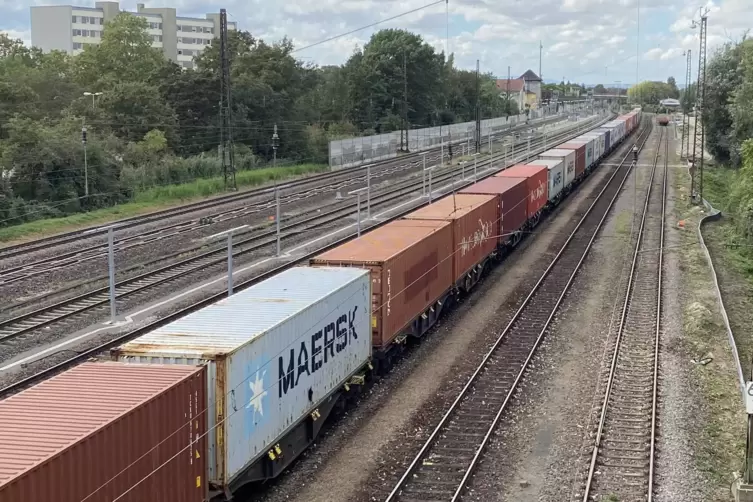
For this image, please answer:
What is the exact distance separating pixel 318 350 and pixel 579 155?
1890 inches

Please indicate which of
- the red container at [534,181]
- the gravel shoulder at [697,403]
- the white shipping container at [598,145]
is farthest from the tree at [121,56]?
the gravel shoulder at [697,403]

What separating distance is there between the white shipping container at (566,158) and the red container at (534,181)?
24.6 feet

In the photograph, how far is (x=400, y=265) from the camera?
61.4 feet

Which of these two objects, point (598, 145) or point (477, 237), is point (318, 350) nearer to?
point (477, 237)

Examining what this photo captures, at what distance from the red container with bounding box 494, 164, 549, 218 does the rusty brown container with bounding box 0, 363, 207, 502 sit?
28.9 metres

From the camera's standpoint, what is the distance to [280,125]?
73.6 metres

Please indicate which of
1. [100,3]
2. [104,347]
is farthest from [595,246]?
[100,3]

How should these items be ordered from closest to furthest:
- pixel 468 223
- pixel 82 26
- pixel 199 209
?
pixel 468 223 < pixel 199 209 < pixel 82 26

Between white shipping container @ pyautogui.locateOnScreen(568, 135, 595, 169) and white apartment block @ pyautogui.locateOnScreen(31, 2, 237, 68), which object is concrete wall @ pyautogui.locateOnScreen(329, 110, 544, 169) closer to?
white shipping container @ pyautogui.locateOnScreen(568, 135, 595, 169)

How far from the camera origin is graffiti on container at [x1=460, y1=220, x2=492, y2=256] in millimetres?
25047

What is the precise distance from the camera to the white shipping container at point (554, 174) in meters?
44.8

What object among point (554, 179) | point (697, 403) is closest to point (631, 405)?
point (697, 403)

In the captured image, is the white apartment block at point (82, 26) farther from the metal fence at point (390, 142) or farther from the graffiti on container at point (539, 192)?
the graffiti on container at point (539, 192)

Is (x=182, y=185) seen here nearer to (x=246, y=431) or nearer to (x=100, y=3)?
(x=246, y=431)
